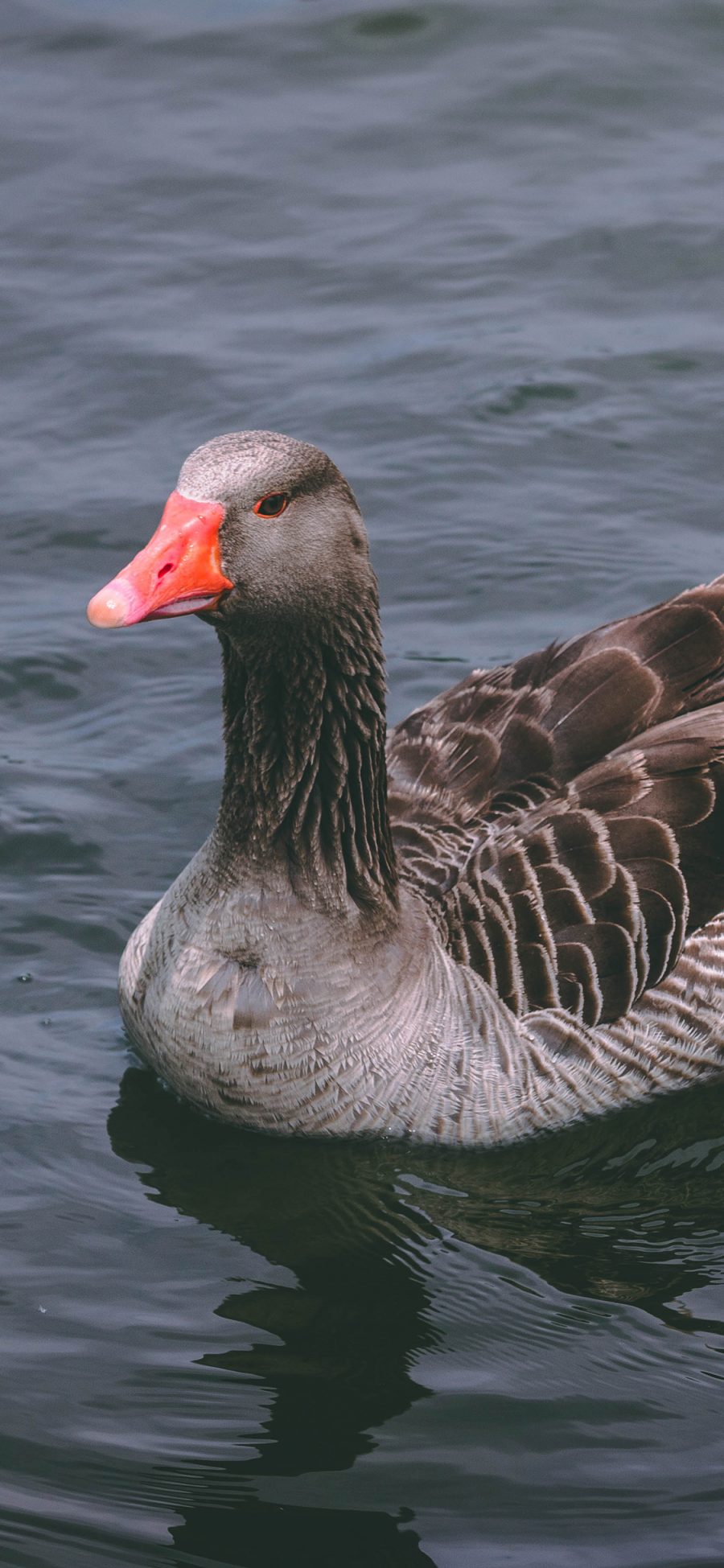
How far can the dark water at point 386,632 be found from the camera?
743 centimetres

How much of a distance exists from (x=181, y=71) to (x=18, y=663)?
7592mm

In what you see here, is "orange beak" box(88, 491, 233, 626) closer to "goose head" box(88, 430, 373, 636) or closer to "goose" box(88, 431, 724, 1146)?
"goose head" box(88, 430, 373, 636)

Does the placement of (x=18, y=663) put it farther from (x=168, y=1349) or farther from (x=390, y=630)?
(x=168, y=1349)

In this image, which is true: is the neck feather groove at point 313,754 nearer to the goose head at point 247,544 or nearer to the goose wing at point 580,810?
the goose head at point 247,544

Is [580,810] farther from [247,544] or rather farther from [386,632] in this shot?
[386,632]

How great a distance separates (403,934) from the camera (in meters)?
8.98

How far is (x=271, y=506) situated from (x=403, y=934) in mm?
2019

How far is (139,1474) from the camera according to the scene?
7.32m

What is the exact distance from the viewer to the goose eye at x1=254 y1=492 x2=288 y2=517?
7.90 m

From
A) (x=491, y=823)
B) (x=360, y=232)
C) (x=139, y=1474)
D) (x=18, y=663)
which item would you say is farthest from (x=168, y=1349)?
(x=360, y=232)

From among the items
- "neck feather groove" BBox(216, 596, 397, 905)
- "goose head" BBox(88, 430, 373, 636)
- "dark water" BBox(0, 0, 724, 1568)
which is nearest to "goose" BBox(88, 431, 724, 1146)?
"neck feather groove" BBox(216, 596, 397, 905)

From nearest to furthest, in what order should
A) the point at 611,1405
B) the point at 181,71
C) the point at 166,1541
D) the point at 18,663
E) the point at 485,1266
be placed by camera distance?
the point at 166,1541 → the point at 611,1405 → the point at 485,1266 → the point at 18,663 → the point at 181,71

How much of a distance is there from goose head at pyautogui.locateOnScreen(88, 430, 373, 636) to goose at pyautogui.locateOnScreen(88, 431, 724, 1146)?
0.13m

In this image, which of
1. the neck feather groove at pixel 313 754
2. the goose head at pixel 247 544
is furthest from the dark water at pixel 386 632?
the goose head at pixel 247 544
